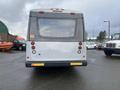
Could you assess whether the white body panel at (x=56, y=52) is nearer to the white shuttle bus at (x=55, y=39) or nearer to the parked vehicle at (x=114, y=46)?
the white shuttle bus at (x=55, y=39)

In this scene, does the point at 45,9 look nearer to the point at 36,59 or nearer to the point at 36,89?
the point at 36,59

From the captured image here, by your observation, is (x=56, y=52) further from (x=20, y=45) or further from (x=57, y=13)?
(x=20, y=45)

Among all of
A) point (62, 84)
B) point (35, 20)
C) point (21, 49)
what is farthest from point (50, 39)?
point (21, 49)

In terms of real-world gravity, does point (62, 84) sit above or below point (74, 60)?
below

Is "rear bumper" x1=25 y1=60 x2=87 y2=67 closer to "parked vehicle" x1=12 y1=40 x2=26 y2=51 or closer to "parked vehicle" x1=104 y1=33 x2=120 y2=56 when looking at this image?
"parked vehicle" x1=104 y1=33 x2=120 y2=56

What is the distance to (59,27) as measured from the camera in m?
10.2

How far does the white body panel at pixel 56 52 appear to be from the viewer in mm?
9797

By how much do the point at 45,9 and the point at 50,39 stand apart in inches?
53.8

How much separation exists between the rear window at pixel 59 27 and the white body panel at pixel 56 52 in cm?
45

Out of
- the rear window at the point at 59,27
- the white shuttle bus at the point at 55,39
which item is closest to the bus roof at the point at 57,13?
the white shuttle bus at the point at 55,39

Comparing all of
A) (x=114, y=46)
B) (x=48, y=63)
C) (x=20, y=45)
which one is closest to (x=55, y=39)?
(x=48, y=63)

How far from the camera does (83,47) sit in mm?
10031

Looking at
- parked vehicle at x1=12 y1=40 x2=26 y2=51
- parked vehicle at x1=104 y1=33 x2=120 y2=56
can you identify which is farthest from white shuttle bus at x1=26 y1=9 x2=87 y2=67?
parked vehicle at x1=12 y1=40 x2=26 y2=51

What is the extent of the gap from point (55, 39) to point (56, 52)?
56 centimetres
